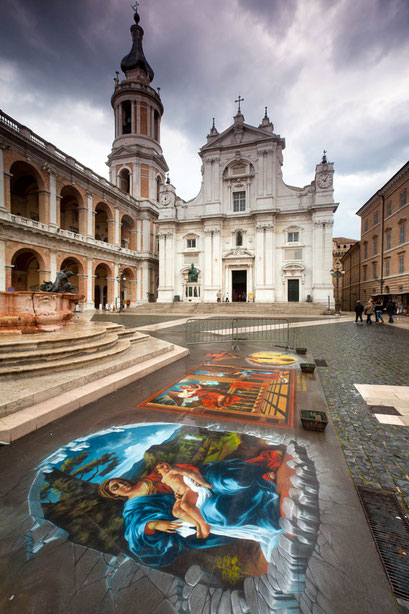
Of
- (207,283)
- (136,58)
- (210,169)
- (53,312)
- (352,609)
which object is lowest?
(352,609)

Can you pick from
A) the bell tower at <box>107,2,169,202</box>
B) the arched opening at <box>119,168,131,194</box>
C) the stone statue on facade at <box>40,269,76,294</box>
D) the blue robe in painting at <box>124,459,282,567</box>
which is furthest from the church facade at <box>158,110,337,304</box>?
the blue robe in painting at <box>124,459,282,567</box>

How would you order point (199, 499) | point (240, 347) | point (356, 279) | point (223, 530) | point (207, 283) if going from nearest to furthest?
1. point (223, 530)
2. point (199, 499)
3. point (240, 347)
4. point (207, 283)
5. point (356, 279)

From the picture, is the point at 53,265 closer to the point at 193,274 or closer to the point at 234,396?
the point at 193,274

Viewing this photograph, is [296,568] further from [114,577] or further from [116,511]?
[116,511]

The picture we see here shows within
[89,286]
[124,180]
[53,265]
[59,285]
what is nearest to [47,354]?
[59,285]

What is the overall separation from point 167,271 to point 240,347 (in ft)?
89.5

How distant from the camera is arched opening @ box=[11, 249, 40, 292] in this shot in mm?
26047

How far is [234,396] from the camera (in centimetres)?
429

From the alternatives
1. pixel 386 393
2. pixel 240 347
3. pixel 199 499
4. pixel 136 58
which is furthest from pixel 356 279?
pixel 136 58

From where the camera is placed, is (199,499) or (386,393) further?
(386,393)

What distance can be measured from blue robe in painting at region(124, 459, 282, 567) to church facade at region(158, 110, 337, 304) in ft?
95.3

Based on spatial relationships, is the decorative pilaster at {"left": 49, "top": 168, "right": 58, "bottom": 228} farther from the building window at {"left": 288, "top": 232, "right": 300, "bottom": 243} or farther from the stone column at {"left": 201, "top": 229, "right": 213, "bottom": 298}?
the building window at {"left": 288, "top": 232, "right": 300, "bottom": 243}

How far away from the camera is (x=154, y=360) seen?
6.30 m

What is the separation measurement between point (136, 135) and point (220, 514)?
153 ft
